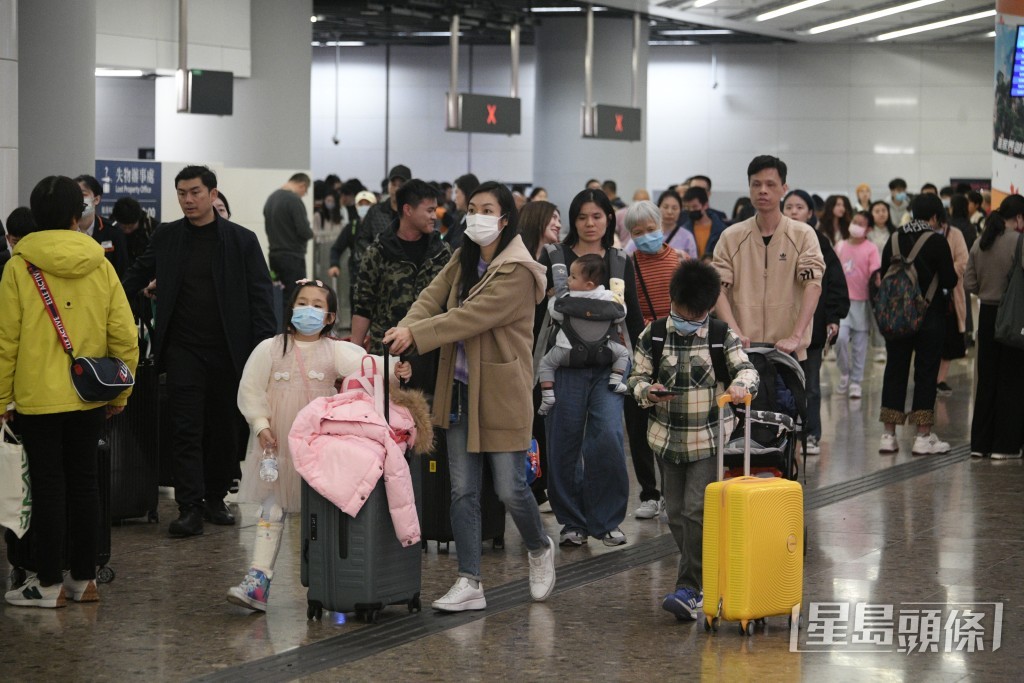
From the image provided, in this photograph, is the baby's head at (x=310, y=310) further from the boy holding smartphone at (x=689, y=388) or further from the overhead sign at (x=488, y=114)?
the overhead sign at (x=488, y=114)

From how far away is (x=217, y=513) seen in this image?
7.72 m

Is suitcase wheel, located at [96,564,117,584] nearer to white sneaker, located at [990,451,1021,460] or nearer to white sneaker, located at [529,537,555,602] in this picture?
white sneaker, located at [529,537,555,602]

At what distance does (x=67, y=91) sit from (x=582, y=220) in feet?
17.5

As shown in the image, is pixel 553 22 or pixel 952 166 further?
pixel 952 166

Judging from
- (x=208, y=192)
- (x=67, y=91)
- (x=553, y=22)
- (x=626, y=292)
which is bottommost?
(x=626, y=292)

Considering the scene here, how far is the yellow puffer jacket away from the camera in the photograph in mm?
5629

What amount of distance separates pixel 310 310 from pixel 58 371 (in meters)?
1.01

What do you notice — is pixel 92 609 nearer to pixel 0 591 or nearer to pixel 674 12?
pixel 0 591

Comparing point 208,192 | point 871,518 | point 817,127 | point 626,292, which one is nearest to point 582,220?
point 626,292

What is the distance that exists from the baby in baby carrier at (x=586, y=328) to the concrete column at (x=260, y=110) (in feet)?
35.3

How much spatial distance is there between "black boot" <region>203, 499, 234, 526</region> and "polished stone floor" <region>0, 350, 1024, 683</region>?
137mm

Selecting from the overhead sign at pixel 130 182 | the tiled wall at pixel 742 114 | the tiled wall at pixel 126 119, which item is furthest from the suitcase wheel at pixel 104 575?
the tiled wall at pixel 126 119

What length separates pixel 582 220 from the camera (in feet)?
23.5

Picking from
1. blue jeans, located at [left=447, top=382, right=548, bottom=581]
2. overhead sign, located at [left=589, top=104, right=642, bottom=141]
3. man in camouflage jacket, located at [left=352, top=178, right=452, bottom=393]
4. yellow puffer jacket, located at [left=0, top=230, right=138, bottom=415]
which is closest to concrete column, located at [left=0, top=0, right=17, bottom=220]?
man in camouflage jacket, located at [left=352, top=178, right=452, bottom=393]
